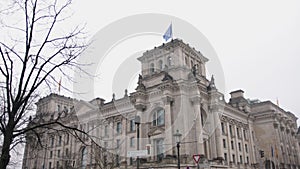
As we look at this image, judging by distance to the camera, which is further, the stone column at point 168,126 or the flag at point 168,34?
the flag at point 168,34

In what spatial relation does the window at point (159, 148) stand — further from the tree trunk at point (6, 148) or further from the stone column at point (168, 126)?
the tree trunk at point (6, 148)

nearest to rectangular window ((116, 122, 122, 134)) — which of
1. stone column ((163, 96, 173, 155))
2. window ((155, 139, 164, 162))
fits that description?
window ((155, 139, 164, 162))

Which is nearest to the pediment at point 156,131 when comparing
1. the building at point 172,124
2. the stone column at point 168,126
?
the building at point 172,124

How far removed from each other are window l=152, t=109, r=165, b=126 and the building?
0.49 feet

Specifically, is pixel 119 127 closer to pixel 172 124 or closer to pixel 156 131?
pixel 156 131

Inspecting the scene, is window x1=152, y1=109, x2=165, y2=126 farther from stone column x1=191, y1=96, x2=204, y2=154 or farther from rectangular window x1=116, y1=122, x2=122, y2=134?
rectangular window x1=116, y1=122, x2=122, y2=134

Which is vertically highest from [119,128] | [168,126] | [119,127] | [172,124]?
[119,127]

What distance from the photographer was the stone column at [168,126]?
127 ft

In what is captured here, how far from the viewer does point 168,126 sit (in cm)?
3997

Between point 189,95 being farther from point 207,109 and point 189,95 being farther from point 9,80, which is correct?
point 9,80

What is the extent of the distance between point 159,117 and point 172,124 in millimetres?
3358

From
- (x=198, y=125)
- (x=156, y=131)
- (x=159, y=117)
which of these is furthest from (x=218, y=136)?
(x=156, y=131)

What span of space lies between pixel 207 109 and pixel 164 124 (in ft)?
27.8

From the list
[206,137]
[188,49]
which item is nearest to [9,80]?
[206,137]
